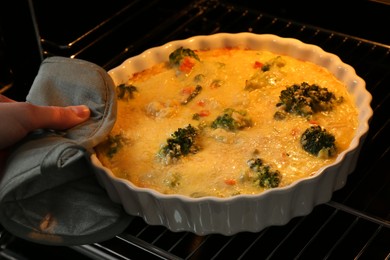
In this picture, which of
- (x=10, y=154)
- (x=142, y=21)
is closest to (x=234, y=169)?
(x=10, y=154)

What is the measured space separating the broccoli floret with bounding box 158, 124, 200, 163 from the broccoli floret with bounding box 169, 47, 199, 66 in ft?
1.20

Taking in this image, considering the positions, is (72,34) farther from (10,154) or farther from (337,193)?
(337,193)

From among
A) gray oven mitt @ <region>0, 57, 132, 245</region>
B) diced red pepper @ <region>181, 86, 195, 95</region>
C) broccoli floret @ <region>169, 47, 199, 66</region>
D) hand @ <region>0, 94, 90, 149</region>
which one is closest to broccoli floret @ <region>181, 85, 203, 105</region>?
diced red pepper @ <region>181, 86, 195, 95</region>

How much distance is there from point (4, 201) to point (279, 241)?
0.71 meters

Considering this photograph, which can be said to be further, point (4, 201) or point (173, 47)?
point (173, 47)

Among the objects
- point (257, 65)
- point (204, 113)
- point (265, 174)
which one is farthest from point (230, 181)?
point (257, 65)

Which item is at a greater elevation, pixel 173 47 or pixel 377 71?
pixel 173 47

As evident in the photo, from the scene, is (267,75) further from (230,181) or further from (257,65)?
(230,181)

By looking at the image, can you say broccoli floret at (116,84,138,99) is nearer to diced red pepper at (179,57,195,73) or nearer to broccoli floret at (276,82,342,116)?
diced red pepper at (179,57,195,73)

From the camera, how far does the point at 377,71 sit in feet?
7.30

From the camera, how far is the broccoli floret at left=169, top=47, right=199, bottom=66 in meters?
2.01

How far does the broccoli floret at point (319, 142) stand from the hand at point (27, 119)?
59 cm

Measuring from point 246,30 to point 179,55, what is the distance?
531 mm

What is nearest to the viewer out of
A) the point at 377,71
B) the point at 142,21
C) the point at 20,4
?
the point at 20,4
